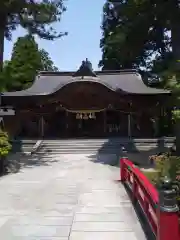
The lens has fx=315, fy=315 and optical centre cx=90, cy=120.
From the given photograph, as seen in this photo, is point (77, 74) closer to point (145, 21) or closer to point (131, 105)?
point (131, 105)

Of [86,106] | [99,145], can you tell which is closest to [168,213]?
[99,145]

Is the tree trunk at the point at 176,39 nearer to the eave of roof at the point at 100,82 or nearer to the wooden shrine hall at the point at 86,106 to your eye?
the wooden shrine hall at the point at 86,106

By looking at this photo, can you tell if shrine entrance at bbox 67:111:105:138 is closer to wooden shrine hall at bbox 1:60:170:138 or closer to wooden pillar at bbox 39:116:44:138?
wooden shrine hall at bbox 1:60:170:138

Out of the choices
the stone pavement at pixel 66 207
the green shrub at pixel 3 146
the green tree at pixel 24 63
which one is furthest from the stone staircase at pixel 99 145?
the green tree at pixel 24 63

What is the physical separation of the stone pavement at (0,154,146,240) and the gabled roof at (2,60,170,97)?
11.5m

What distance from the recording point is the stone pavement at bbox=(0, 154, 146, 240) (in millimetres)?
5652

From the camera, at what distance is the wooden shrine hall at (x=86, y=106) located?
23766 millimetres

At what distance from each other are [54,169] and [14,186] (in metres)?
4.29

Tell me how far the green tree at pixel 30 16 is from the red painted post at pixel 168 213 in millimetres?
12820

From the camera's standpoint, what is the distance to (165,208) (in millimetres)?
4164

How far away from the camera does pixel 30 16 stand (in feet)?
54.6

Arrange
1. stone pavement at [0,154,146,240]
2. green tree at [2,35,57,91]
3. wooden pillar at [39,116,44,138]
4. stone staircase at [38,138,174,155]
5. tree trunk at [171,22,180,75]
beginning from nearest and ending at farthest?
stone pavement at [0,154,146,240] < tree trunk at [171,22,180,75] < stone staircase at [38,138,174,155] < wooden pillar at [39,116,44,138] < green tree at [2,35,57,91]

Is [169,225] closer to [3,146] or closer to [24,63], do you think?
[3,146]

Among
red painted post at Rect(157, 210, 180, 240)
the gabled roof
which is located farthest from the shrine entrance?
red painted post at Rect(157, 210, 180, 240)
